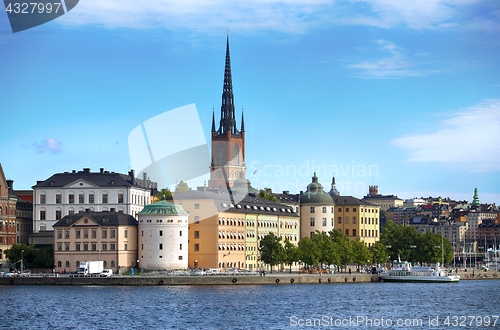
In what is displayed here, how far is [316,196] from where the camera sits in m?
171

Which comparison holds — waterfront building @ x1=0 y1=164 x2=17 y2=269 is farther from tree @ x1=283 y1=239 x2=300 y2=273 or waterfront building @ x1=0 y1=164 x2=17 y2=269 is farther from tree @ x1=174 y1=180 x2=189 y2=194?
tree @ x1=283 y1=239 x2=300 y2=273

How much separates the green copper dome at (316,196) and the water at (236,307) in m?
55.1

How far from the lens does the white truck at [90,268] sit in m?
115

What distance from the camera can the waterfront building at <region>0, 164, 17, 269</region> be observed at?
139250 millimetres

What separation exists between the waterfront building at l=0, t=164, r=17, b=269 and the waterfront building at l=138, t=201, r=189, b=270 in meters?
28.5

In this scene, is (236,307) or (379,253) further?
(379,253)

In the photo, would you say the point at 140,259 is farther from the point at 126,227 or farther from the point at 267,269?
the point at 267,269

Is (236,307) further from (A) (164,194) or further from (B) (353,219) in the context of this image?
(B) (353,219)

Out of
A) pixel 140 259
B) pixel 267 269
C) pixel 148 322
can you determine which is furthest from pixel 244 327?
pixel 267 269

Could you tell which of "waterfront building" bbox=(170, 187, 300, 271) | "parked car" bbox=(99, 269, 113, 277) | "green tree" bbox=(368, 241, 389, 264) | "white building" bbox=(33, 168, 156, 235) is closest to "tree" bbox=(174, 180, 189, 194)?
"waterfront building" bbox=(170, 187, 300, 271)

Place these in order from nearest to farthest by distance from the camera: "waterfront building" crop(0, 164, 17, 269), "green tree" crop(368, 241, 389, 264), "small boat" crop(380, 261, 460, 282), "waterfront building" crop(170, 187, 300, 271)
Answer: "waterfront building" crop(170, 187, 300, 271) < "small boat" crop(380, 261, 460, 282) < "waterfront building" crop(0, 164, 17, 269) < "green tree" crop(368, 241, 389, 264)

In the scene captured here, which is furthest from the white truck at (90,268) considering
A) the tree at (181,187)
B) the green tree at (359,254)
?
the green tree at (359,254)

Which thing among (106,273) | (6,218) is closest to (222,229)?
(106,273)

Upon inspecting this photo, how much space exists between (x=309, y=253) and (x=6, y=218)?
49.0 m
